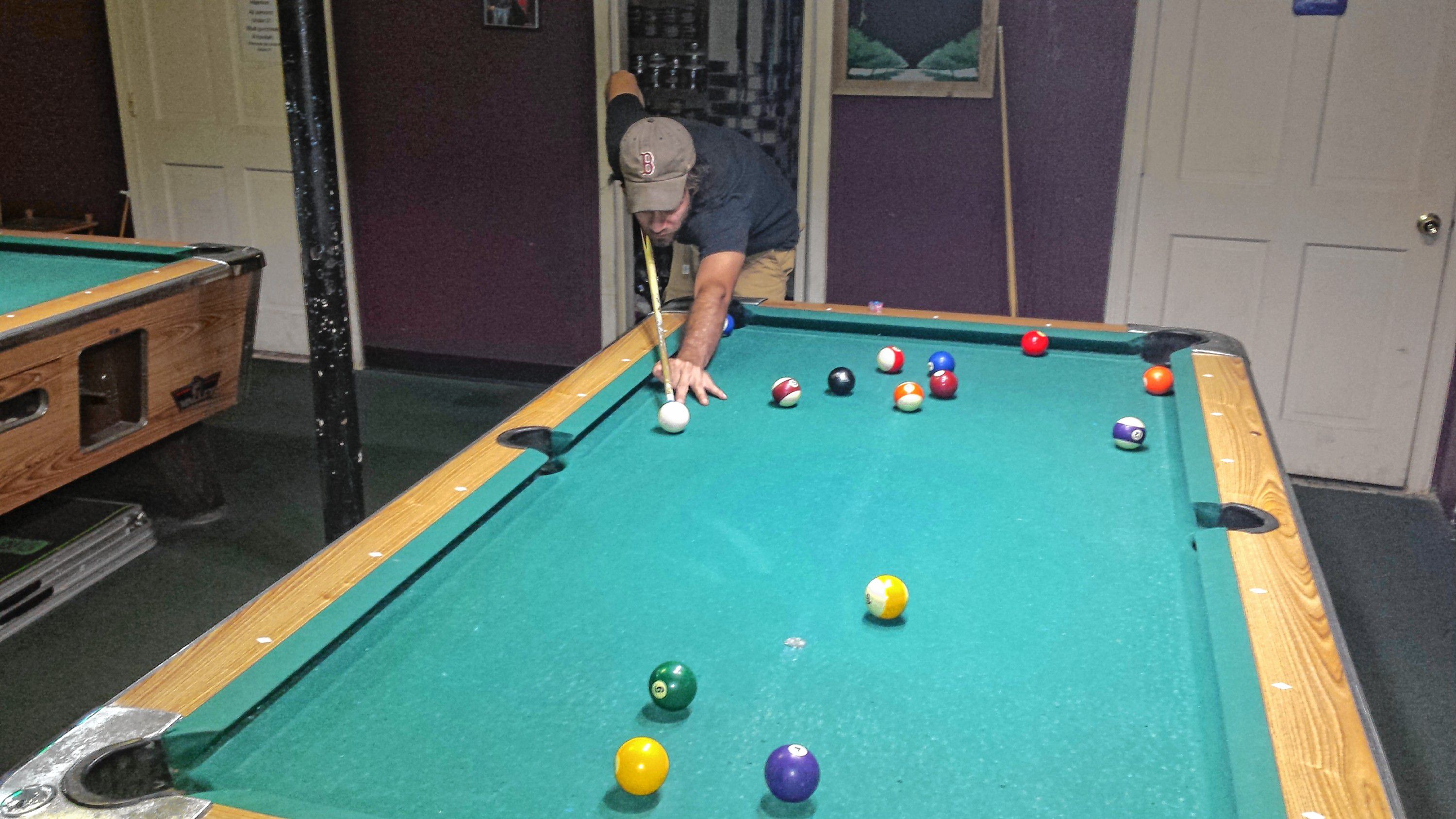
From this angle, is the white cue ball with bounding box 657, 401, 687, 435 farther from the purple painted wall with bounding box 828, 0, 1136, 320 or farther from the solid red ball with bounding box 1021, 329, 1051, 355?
the purple painted wall with bounding box 828, 0, 1136, 320

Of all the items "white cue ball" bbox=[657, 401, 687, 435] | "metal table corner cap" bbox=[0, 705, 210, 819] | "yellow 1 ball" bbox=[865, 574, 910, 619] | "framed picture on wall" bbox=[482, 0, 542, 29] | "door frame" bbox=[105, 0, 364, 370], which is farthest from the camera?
"door frame" bbox=[105, 0, 364, 370]

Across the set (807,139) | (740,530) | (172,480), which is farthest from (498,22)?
(740,530)

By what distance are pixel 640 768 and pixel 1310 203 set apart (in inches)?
133

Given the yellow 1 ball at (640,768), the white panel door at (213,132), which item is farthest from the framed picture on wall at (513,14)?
the yellow 1 ball at (640,768)

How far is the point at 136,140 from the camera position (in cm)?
491

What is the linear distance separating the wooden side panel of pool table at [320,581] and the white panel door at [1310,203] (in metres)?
2.57

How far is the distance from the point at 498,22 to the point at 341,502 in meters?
2.31

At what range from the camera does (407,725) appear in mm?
1108

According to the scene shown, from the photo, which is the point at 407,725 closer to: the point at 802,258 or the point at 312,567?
the point at 312,567

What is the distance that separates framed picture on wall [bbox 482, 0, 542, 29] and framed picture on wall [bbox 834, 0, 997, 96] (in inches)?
46.8

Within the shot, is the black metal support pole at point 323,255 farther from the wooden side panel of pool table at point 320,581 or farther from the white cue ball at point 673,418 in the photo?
the white cue ball at point 673,418

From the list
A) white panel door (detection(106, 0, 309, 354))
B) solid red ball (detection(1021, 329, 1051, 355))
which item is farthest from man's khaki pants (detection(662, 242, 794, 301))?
white panel door (detection(106, 0, 309, 354))

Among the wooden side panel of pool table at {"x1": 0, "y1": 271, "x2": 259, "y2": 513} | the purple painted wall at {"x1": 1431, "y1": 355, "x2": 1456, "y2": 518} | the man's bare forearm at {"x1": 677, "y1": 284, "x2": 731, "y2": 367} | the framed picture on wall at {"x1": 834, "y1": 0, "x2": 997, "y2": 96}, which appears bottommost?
the purple painted wall at {"x1": 1431, "y1": 355, "x2": 1456, "y2": 518}

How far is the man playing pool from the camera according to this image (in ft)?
7.79
